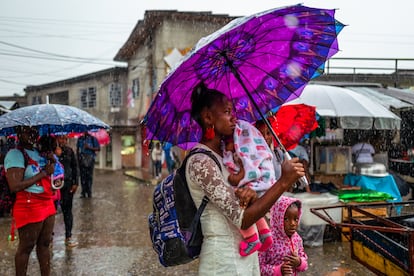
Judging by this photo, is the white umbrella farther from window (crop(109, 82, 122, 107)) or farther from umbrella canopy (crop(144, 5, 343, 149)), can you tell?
window (crop(109, 82, 122, 107))

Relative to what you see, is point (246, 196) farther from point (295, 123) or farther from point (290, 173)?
point (295, 123)

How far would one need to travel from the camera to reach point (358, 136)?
386 inches

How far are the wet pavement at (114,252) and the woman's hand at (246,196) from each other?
12.3 ft

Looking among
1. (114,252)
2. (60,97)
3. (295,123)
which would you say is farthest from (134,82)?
(295,123)

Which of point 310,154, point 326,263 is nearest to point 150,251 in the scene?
point 326,263

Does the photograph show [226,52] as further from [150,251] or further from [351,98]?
[351,98]

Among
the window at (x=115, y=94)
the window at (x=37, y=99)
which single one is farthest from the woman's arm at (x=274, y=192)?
the window at (x=37, y=99)

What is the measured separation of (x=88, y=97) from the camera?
27625 mm

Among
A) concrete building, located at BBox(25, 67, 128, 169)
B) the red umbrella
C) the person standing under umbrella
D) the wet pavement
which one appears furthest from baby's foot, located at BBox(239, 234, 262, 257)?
concrete building, located at BBox(25, 67, 128, 169)

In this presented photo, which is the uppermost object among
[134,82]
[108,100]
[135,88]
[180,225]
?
[134,82]

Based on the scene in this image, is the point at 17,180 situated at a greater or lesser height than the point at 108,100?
lesser

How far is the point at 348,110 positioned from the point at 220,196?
5.57 meters

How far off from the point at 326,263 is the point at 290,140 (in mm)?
1964

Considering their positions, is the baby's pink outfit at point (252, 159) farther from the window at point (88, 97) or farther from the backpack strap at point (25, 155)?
the window at point (88, 97)
